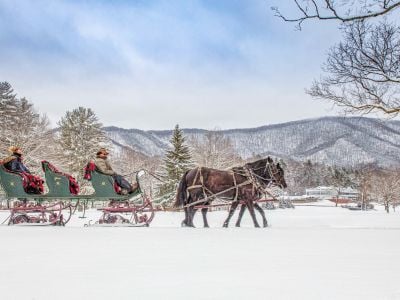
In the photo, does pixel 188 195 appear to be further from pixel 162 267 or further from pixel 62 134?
pixel 62 134

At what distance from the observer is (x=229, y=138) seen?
5247 cm

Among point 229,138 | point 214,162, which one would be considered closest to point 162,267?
point 214,162

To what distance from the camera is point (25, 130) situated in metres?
39.2

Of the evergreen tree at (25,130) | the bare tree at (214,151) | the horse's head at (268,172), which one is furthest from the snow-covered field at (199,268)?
the bare tree at (214,151)

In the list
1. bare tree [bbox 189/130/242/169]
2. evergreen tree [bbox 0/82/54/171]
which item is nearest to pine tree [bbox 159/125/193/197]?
bare tree [bbox 189/130/242/169]

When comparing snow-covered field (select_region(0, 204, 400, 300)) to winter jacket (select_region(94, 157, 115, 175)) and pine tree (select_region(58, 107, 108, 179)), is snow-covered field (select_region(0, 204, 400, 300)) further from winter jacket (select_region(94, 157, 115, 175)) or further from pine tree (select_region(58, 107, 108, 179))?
pine tree (select_region(58, 107, 108, 179))

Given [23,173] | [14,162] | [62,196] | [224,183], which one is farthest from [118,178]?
[224,183]

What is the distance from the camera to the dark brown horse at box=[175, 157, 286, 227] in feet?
44.5

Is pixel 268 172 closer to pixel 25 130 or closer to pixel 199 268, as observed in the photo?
pixel 199 268

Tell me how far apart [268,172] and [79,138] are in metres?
33.6

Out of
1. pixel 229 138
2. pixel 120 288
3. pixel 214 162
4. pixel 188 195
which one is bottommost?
pixel 120 288

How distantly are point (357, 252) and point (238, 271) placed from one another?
2327 millimetres

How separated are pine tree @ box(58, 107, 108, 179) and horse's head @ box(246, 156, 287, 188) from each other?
29.9m

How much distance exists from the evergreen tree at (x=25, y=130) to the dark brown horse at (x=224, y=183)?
23.2 m
